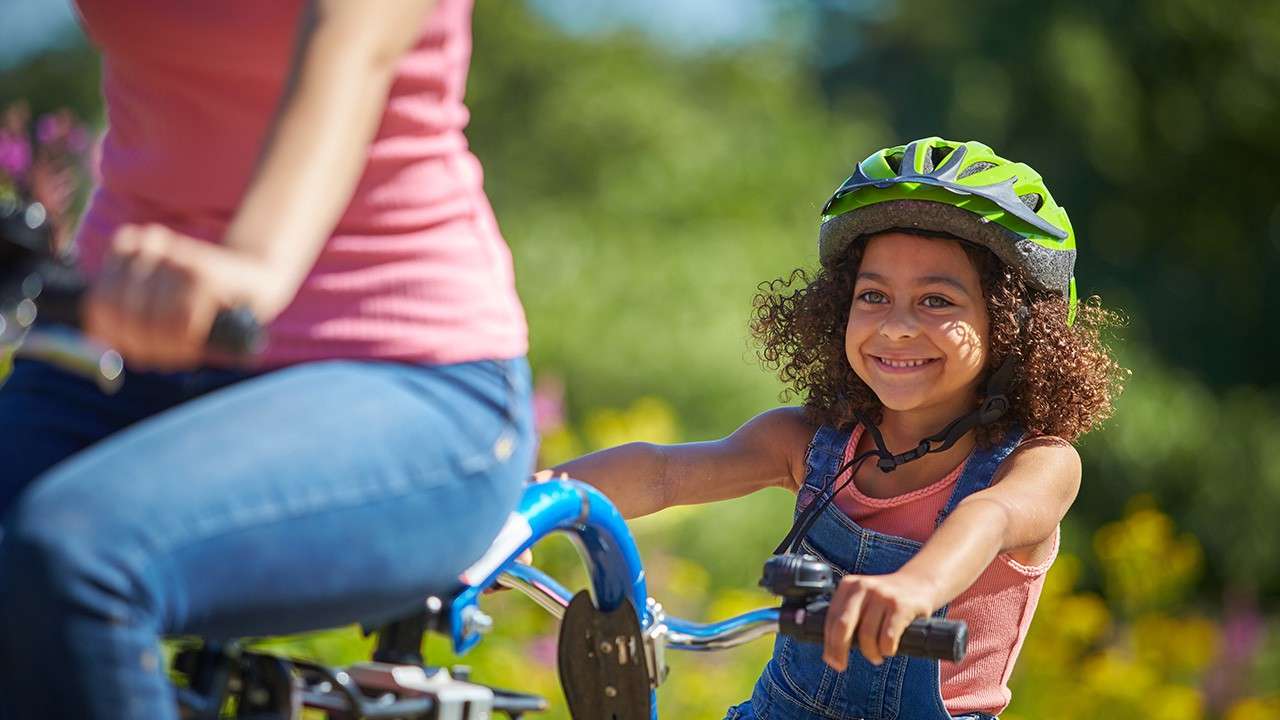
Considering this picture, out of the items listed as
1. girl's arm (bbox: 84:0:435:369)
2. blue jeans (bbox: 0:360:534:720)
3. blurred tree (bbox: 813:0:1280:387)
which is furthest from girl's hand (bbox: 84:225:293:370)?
blurred tree (bbox: 813:0:1280:387)

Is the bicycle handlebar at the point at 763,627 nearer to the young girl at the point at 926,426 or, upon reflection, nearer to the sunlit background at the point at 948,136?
the young girl at the point at 926,426

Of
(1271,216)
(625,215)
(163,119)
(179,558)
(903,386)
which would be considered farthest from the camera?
(1271,216)

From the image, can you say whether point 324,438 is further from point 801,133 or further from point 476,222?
point 801,133

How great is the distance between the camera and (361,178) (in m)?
1.81

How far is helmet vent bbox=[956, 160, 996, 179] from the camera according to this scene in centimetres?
311

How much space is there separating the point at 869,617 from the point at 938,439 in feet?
2.79

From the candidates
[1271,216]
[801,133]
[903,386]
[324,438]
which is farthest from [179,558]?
[1271,216]

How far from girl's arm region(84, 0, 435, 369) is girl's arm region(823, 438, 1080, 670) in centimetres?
101

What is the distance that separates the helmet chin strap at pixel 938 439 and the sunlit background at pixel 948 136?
248cm

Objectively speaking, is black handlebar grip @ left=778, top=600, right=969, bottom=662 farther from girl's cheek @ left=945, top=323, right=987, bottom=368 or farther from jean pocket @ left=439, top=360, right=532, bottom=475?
girl's cheek @ left=945, top=323, right=987, bottom=368

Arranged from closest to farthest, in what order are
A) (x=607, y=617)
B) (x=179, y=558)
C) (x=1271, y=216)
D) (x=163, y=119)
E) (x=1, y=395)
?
(x=179, y=558) < (x=163, y=119) < (x=1, y=395) < (x=607, y=617) < (x=1271, y=216)

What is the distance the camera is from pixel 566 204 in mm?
10273

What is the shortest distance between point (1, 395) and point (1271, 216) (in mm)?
10178

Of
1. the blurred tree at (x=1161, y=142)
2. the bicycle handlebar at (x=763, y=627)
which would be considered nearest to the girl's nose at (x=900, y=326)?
the bicycle handlebar at (x=763, y=627)
